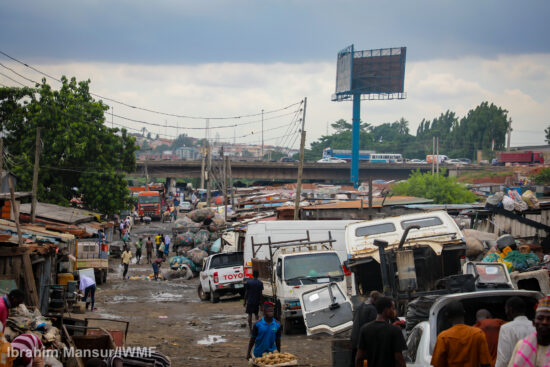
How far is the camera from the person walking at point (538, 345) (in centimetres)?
518

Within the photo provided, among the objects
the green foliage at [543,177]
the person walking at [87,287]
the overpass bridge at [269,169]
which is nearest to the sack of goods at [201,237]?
the person walking at [87,287]

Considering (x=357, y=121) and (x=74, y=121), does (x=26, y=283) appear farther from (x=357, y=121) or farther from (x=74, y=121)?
(x=357, y=121)

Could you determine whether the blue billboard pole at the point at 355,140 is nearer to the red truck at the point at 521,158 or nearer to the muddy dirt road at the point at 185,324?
the red truck at the point at 521,158

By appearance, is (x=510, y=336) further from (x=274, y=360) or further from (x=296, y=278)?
(x=296, y=278)

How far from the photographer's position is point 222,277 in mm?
22453

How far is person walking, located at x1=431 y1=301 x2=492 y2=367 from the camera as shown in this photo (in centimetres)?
A: 617

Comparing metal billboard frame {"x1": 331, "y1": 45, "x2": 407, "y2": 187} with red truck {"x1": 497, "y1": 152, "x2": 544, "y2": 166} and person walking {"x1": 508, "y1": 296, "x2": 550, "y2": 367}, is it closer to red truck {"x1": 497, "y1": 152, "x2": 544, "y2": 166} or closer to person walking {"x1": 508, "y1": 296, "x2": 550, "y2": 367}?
red truck {"x1": 497, "y1": 152, "x2": 544, "y2": 166}

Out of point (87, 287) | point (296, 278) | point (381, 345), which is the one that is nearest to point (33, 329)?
point (381, 345)

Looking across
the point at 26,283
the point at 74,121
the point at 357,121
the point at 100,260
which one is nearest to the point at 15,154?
the point at 74,121

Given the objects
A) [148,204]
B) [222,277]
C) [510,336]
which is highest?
[510,336]

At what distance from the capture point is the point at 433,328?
291 inches

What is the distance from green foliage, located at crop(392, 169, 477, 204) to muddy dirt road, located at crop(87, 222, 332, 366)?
40.0 metres

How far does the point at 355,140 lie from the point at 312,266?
82.9 metres

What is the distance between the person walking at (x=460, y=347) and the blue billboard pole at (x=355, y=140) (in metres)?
87.6
